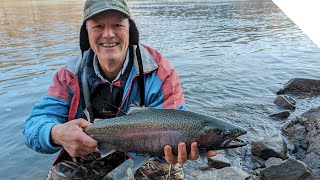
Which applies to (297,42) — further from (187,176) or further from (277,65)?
(187,176)

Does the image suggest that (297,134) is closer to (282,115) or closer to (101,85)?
(282,115)

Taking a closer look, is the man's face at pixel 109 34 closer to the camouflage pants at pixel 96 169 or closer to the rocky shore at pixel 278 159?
the camouflage pants at pixel 96 169

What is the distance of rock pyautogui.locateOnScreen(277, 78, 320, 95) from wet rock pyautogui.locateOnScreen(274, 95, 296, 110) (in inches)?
34.1

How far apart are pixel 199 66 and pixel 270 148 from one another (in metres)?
7.80

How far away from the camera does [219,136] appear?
3.07m

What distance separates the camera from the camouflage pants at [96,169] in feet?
13.6

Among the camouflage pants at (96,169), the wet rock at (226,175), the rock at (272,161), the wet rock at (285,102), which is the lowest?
the wet rock at (285,102)

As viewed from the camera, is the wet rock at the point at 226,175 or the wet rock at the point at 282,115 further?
the wet rock at the point at 282,115

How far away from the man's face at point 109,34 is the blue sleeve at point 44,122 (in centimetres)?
82

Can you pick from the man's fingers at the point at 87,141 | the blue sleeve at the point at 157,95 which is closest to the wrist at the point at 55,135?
the man's fingers at the point at 87,141

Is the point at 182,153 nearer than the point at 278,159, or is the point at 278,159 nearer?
the point at 182,153

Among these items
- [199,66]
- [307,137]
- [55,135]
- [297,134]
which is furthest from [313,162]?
[199,66]

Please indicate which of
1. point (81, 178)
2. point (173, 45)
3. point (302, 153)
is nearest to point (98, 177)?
point (81, 178)

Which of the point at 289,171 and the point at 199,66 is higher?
the point at 289,171
